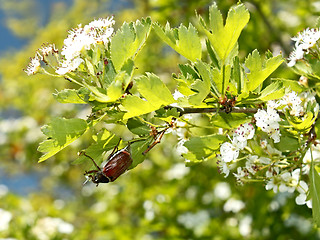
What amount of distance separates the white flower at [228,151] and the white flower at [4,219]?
6.51ft

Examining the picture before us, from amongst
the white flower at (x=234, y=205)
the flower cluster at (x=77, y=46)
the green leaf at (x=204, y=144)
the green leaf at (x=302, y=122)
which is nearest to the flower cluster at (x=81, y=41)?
the flower cluster at (x=77, y=46)

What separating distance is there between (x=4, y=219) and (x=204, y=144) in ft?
6.59

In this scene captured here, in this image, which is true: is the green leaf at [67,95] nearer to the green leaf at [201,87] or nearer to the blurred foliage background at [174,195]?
the green leaf at [201,87]

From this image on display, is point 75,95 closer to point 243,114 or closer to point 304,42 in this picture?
point 243,114

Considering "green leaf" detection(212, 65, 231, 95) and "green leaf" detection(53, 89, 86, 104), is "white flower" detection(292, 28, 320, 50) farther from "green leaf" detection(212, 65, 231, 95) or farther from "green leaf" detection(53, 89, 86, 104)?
"green leaf" detection(53, 89, 86, 104)

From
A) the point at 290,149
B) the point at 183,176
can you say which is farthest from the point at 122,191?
the point at 290,149

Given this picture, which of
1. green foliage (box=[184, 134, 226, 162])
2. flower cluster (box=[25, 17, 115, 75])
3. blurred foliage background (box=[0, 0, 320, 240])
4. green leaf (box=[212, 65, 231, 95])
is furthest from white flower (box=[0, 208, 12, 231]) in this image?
green leaf (box=[212, 65, 231, 95])

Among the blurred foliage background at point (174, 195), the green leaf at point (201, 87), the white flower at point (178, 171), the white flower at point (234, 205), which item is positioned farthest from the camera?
the white flower at point (178, 171)

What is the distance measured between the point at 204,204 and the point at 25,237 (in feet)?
3.63

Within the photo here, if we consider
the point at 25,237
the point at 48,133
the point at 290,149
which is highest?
the point at 25,237

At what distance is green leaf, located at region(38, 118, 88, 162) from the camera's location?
63 cm

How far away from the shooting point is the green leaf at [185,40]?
625 mm

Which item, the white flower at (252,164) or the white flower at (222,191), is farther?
the white flower at (222,191)

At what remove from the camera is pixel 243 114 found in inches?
26.1
